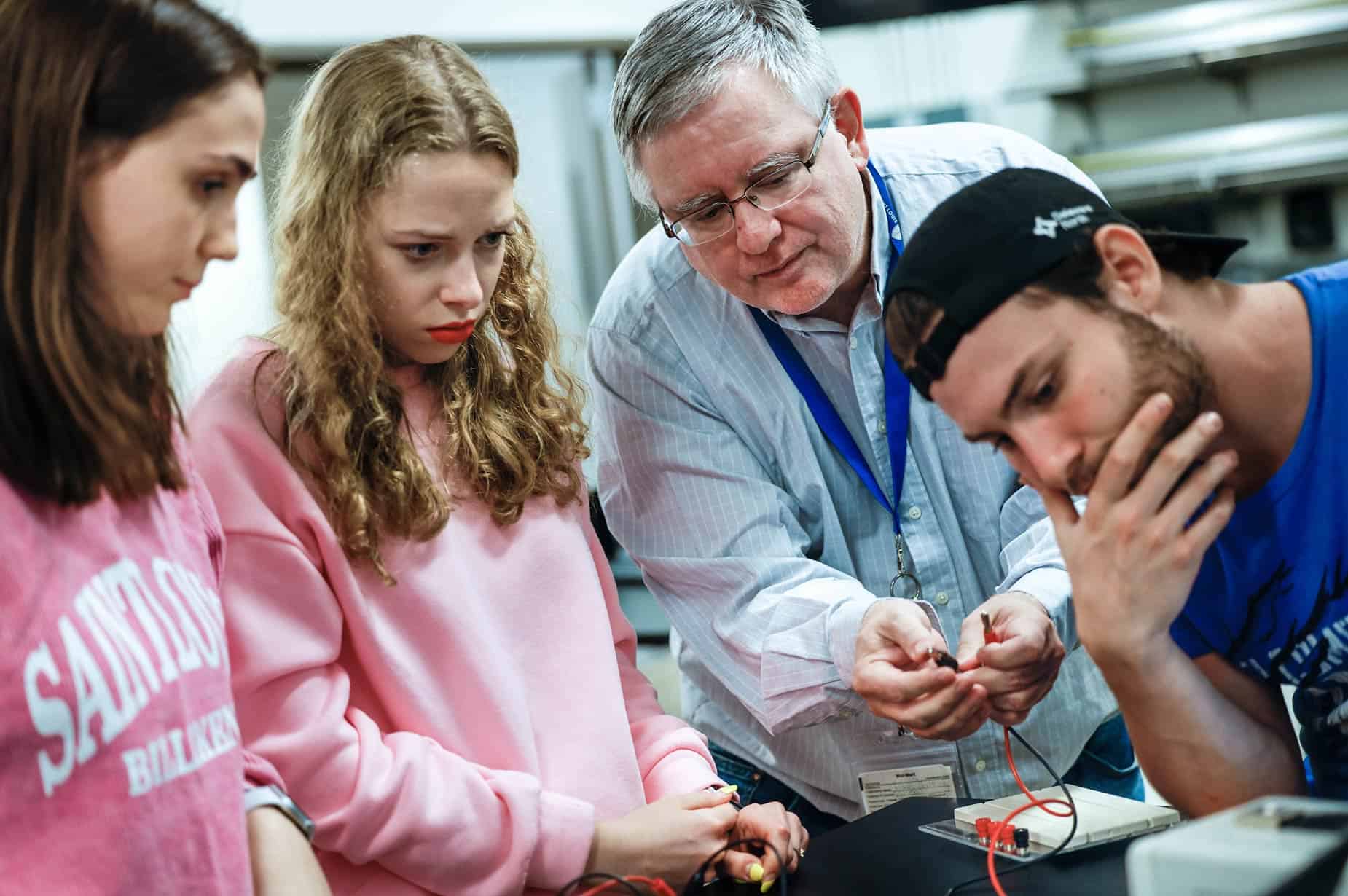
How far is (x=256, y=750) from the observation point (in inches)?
50.4

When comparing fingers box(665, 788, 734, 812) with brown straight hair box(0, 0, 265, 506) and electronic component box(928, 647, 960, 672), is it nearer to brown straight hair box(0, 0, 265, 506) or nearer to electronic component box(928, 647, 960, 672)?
electronic component box(928, 647, 960, 672)

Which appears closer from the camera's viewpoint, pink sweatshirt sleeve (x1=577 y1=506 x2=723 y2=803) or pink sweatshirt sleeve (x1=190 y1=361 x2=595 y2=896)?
pink sweatshirt sleeve (x1=190 y1=361 x2=595 y2=896)

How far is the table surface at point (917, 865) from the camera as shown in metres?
1.26

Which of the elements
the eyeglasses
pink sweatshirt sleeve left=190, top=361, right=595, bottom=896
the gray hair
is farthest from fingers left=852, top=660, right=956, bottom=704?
the gray hair

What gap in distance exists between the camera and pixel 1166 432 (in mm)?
1176

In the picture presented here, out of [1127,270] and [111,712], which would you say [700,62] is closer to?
[1127,270]

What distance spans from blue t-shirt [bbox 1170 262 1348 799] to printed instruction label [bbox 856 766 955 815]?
1.71 feet

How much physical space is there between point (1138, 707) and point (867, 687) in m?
0.40

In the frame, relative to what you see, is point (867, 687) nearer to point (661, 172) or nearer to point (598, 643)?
point (598, 643)

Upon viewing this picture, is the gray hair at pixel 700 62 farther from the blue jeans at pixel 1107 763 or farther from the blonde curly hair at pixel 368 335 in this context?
the blue jeans at pixel 1107 763

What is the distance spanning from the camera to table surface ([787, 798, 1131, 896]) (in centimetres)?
126

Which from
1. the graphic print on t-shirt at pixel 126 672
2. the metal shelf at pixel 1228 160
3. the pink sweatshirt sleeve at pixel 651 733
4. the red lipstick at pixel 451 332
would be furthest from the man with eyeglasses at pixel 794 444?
the metal shelf at pixel 1228 160

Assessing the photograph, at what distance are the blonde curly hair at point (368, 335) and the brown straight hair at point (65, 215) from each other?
0.35 m

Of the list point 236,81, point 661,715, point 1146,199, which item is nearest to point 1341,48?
point 1146,199
